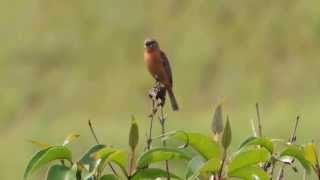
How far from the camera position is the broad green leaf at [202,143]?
3.89ft

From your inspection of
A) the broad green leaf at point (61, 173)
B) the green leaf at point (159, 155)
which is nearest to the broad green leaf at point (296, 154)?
the green leaf at point (159, 155)

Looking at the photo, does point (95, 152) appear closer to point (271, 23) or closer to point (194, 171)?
point (194, 171)

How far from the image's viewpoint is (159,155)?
1.19 metres

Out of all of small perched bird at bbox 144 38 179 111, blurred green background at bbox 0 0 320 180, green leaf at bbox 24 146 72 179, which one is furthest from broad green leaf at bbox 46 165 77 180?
blurred green background at bbox 0 0 320 180

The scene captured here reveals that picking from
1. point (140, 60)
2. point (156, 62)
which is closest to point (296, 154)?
point (156, 62)

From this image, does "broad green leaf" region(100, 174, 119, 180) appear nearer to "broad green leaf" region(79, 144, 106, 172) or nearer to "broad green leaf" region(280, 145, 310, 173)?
"broad green leaf" region(79, 144, 106, 172)

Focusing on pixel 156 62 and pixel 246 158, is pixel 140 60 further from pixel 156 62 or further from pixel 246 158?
pixel 246 158

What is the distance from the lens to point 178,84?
13508 mm

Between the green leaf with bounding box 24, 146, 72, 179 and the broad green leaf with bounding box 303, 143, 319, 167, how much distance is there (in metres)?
0.26

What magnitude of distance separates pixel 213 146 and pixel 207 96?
12.1 m

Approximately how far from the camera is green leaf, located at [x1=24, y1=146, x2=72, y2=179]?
1.15m

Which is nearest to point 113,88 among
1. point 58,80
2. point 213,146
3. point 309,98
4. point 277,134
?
point 58,80

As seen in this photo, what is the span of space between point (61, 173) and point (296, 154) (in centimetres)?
26

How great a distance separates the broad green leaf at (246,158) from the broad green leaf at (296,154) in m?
0.03
